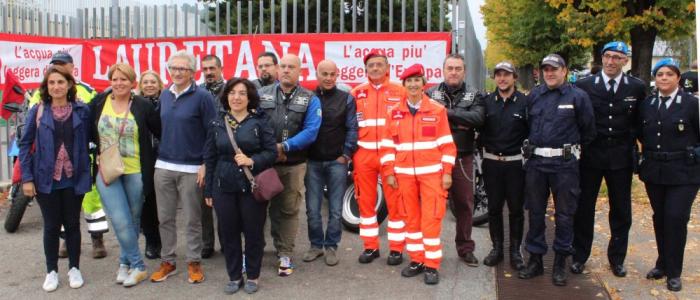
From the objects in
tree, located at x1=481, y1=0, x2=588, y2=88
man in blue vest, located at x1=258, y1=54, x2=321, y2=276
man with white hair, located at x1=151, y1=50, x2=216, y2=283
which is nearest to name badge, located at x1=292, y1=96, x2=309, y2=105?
man in blue vest, located at x1=258, y1=54, x2=321, y2=276

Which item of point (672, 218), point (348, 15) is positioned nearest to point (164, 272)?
point (672, 218)

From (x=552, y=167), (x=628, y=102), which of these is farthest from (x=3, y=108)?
(x=628, y=102)

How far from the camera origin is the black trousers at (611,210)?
5219 mm

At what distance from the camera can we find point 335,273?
17.9 feet

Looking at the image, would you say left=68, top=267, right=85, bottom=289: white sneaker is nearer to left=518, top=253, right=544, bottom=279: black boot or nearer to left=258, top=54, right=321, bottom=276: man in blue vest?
left=258, top=54, right=321, bottom=276: man in blue vest

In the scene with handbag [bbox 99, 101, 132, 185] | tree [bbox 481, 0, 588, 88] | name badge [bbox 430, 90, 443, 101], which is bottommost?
handbag [bbox 99, 101, 132, 185]

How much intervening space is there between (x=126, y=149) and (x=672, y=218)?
4.22 metres

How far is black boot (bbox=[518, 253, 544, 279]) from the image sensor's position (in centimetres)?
531

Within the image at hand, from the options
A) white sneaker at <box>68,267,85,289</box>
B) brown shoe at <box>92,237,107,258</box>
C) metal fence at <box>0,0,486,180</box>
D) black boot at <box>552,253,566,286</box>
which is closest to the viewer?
white sneaker at <box>68,267,85,289</box>

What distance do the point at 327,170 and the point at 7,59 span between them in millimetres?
5557

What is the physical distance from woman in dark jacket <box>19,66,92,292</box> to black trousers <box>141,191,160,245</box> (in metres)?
0.78

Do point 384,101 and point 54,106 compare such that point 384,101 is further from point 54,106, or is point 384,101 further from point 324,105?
point 54,106

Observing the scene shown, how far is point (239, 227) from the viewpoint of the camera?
4.85m

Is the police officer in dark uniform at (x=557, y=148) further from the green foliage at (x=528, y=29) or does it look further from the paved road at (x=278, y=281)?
the green foliage at (x=528, y=29)
